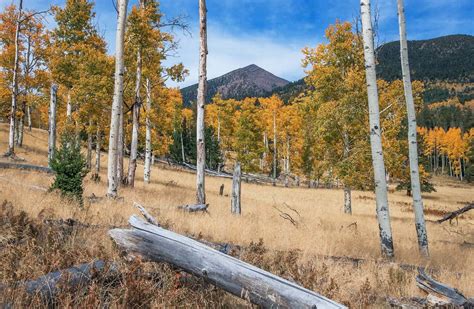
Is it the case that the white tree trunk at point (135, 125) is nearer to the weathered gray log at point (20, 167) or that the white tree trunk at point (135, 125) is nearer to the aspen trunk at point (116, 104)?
the weathered gray log at point (20, 167)

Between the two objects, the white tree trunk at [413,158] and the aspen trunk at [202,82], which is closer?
the white tree trunk at [413,158]

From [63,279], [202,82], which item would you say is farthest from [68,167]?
[63,279]

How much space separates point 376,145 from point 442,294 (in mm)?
4088

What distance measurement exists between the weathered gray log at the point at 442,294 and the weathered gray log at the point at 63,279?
393cm

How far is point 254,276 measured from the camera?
3277 mm

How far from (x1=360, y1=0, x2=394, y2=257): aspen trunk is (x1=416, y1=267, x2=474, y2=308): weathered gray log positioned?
330cm

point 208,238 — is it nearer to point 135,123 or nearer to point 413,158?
point 413,158

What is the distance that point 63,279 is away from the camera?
3199 millimetres

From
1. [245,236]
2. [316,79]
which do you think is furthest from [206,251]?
[316,79]

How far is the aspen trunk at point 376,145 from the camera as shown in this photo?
7812 mm

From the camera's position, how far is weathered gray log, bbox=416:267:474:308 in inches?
166

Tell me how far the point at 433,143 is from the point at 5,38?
320 feet

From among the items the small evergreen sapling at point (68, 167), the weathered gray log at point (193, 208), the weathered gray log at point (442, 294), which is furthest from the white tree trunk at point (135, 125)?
the weathered gray log at point (442, 294)

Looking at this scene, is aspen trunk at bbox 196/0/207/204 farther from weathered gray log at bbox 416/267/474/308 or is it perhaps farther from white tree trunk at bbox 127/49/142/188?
weathered gray log at bbox 416/267/474/308
